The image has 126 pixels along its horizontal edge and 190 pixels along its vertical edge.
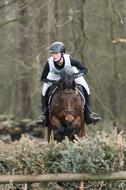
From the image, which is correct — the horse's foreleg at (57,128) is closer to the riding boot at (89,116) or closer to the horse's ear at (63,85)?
the horse's ear at (63,85)

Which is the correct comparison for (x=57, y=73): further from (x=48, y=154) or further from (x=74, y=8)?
(x=74, y=8)

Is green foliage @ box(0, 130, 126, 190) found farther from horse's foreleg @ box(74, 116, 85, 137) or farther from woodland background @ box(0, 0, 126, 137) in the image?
woodland background @ box(0, 0, 126, 137)

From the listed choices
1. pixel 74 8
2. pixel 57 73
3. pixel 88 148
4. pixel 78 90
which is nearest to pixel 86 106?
pixel 78 90

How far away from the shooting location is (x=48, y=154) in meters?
4.48

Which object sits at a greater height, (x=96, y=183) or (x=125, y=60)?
(x=125, y=60)

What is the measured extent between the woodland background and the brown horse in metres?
2.85

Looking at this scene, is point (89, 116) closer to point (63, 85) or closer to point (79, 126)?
point (79, 126)

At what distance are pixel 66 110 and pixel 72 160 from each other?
148 centimetres

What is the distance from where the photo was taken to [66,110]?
226 inches

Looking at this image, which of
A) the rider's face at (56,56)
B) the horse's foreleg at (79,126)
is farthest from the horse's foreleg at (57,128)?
the rider's face at (56,56)

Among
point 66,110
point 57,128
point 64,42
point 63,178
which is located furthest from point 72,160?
point 64,42

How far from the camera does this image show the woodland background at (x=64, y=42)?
33.4ft

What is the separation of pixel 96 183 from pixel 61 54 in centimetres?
239

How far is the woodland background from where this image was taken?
10.2 meters
